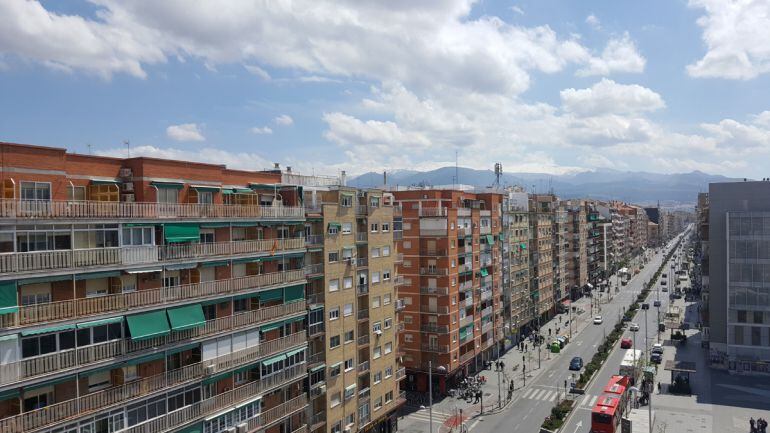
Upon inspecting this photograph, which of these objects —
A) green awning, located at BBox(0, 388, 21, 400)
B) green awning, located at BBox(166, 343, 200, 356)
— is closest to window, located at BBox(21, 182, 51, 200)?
green awning, located at BBox(0, 388, 21, 400)

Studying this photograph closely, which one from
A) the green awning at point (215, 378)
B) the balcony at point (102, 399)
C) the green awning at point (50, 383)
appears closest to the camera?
the balcony at point (102, 399)

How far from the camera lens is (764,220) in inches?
2840

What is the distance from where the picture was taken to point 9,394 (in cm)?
2381

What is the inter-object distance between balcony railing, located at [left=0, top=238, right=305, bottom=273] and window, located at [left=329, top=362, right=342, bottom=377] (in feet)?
43.2

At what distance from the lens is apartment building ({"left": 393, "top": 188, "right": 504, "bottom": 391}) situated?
68.0 metres

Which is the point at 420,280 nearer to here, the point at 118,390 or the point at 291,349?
the point at 291,349

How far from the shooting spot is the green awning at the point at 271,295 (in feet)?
126

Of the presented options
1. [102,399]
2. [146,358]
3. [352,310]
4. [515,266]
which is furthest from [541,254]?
[102,399]

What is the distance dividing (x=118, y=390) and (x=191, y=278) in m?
7.66

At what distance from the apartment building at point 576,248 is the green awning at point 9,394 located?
121 metres

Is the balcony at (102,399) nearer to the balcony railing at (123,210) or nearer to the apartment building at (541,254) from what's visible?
the balcony railing at (123,210)

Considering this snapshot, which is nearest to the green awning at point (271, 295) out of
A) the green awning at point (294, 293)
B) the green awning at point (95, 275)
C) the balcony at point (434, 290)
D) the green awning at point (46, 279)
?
the green awning at point (294, 293)

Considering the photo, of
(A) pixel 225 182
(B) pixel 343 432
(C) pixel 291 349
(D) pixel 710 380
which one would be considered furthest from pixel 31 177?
(D) pixel 710 380

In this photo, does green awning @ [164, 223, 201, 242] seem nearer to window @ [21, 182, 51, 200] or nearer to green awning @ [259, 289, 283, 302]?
window @ [21, 182, 51, 200]
